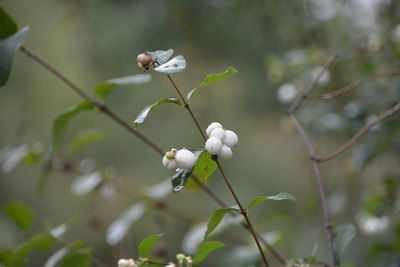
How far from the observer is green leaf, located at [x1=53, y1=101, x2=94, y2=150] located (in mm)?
719

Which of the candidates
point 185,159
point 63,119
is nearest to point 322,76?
point 63,119

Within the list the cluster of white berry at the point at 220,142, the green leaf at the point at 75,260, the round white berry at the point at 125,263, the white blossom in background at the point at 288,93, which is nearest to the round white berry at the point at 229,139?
the cluster of white berry at the point at 220,142

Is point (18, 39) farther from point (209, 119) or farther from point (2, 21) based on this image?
point (209, 119)

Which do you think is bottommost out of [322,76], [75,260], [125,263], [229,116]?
[229,116]

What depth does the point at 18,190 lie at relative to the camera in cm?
395

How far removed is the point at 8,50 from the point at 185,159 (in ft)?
1.13

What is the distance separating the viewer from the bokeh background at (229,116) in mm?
1021

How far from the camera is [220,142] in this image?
1.41 ft

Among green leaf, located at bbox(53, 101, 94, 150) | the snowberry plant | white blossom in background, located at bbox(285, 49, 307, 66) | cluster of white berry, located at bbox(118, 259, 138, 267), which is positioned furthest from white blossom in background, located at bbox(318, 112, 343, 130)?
cluster of white berry, located at bbox(118, 259, 138, 267)

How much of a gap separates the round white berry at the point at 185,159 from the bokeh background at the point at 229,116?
43cm

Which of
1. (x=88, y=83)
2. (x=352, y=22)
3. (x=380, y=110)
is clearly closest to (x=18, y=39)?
(x=380, y=110)

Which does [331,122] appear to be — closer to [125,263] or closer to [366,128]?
[366,128]

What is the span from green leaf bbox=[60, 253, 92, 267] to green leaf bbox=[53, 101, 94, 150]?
7.5 inches

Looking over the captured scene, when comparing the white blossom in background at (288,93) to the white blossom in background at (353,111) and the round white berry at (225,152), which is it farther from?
the round white berry at (225,152)
